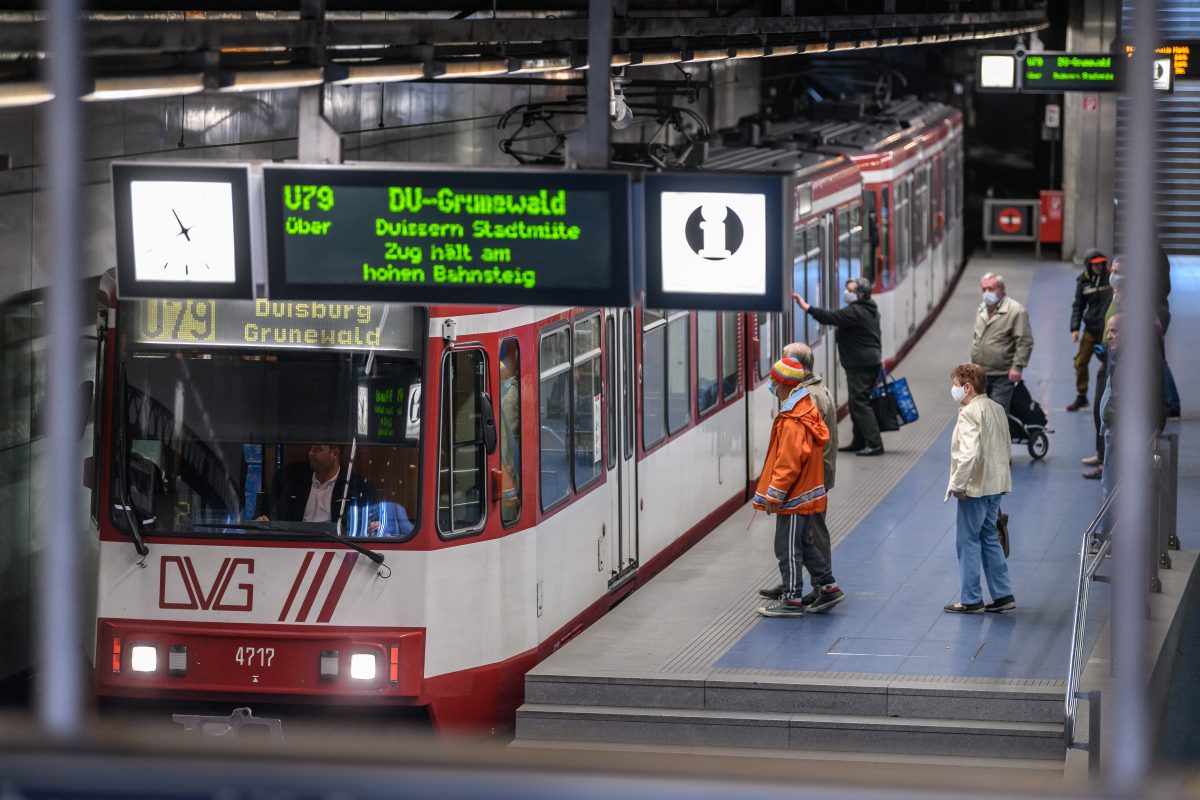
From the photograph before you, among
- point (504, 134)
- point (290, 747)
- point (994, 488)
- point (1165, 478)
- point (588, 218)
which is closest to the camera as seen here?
point (290, 747)

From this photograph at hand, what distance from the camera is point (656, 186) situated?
713cm

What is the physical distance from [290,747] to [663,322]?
9.56m

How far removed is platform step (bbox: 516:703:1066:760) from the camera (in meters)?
9.86

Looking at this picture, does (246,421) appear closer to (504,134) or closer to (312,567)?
(312,567)

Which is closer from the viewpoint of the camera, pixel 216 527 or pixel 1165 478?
pixel 216 527

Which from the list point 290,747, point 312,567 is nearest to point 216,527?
point 312,567

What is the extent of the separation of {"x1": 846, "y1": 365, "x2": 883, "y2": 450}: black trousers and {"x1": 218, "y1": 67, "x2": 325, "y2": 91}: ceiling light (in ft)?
32.8

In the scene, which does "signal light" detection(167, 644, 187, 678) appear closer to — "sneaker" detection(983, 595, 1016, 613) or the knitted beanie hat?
the knitted beanie hat

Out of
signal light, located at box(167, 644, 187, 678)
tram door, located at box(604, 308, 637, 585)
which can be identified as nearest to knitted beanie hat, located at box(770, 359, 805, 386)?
tram door, located at box(604, 308, 637, 585)

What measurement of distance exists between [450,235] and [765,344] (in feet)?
31.7

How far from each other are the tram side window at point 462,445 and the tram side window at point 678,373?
12.1ft

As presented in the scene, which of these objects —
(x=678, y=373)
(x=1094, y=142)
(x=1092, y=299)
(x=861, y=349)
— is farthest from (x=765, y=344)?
(x=1094, y=142)

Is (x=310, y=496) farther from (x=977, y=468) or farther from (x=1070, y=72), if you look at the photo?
(x=1070, y=72)

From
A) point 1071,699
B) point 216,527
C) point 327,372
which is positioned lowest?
point 1071,699
